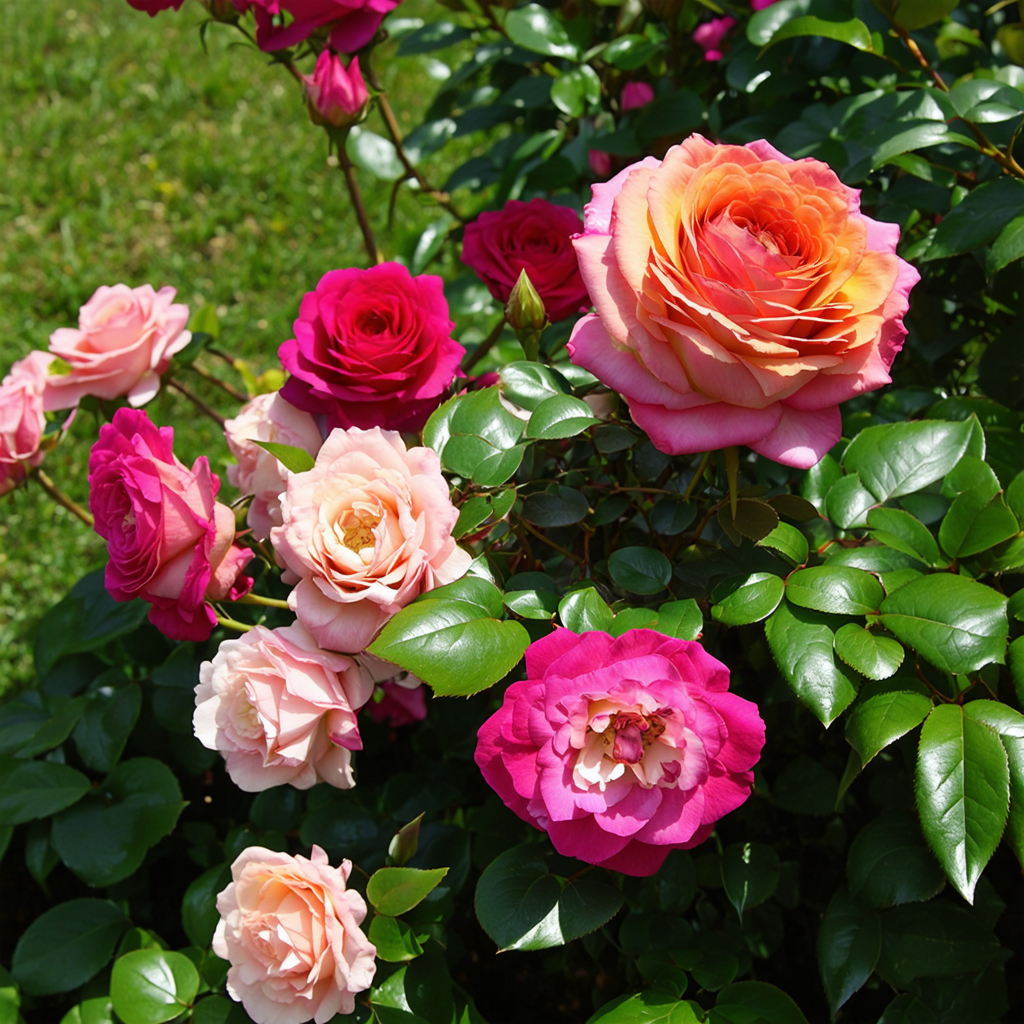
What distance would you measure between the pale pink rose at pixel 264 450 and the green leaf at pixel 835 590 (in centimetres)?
55

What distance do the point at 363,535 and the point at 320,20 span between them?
30.2 inches

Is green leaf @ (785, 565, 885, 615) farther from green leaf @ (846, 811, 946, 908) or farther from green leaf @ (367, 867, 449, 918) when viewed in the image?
green leaf @ (367, 867, 449, 918)

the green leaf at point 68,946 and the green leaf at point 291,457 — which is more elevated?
the green leaf at point 291,457

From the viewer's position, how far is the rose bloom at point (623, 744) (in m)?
0.78

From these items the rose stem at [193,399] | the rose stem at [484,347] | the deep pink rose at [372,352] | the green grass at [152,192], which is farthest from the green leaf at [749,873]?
the green grass at [152,192]

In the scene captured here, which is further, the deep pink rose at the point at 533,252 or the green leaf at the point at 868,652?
the deep pink rose at the point at 533,252

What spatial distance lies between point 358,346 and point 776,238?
465mm

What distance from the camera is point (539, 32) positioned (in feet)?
4.98

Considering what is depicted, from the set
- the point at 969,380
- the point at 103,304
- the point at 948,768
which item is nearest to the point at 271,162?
the point at 103,304

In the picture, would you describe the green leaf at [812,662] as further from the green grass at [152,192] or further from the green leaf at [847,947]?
the green grass at [152,192]

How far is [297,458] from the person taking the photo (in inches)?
38.2

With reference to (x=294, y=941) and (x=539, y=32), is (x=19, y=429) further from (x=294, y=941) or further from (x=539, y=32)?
(x=539, y=32)

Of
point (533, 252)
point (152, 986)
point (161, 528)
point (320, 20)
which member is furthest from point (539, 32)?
point (152, 986)

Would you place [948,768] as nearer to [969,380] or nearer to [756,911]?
[756,911]
